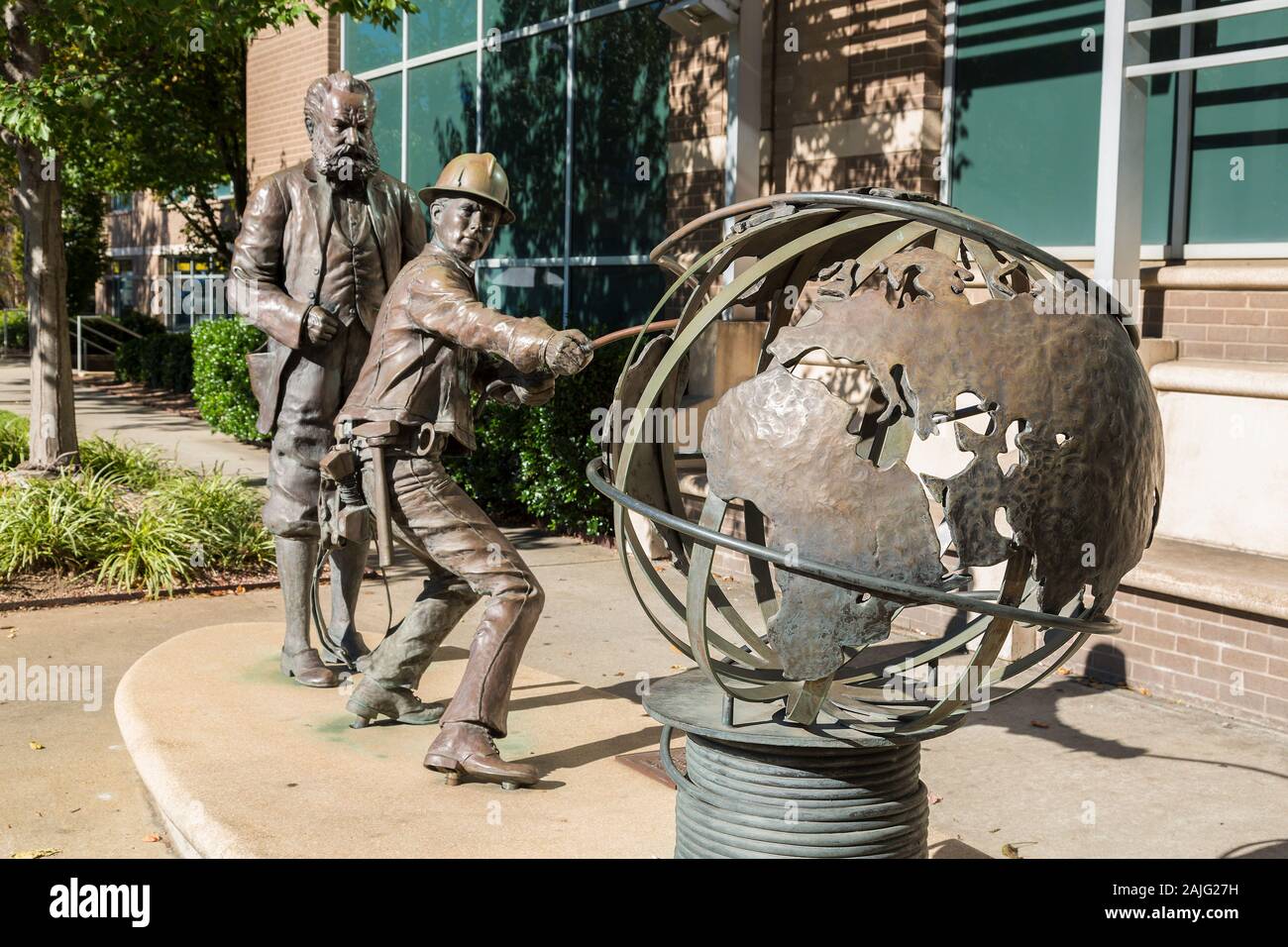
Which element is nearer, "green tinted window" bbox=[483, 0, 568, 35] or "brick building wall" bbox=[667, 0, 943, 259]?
"brick building wall" bbox=[667, 0, 943, 259]

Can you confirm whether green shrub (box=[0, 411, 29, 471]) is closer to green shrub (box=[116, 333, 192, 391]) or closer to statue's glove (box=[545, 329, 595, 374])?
statue's glove (box=[545, 329, 595, 374])

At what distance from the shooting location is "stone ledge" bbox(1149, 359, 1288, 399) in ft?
21.7

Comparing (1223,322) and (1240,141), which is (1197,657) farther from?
(1240,141)

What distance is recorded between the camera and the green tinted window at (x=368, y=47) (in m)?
15.3

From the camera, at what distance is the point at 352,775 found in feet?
14.9

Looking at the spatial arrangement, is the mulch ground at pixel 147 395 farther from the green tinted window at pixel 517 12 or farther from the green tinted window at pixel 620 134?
the green tinted window at pixel 620 134

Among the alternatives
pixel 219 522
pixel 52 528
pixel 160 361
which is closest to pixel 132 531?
pixel 52 528

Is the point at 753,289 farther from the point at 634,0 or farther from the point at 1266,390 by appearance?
the point at 634,0

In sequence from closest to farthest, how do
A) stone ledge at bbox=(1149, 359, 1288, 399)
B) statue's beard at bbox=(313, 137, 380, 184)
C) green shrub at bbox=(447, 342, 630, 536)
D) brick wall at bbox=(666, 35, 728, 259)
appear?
statue's beard at bbox=(313, 137, 380, 184)
stone ledge at bbox=(1149, 359, 1288, 399)
green shrub at bbox=(447, 342, 630, 536)
brick wall at bbox=(666, 35, 728, 259)

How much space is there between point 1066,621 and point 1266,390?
14.3ft

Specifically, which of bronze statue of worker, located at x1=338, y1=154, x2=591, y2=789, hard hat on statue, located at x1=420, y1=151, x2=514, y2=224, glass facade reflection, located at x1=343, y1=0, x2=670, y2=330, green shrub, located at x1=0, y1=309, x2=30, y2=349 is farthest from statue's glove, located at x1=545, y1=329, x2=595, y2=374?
green shrub, located at x1=0, y1=309, x2=30, y2=349

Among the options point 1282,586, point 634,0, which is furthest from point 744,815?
point 634,0

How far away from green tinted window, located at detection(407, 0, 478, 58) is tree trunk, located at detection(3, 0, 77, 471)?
178 inches

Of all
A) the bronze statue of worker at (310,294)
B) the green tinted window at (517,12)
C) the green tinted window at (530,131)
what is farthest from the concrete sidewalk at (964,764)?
the green tinted window at (517,12)
